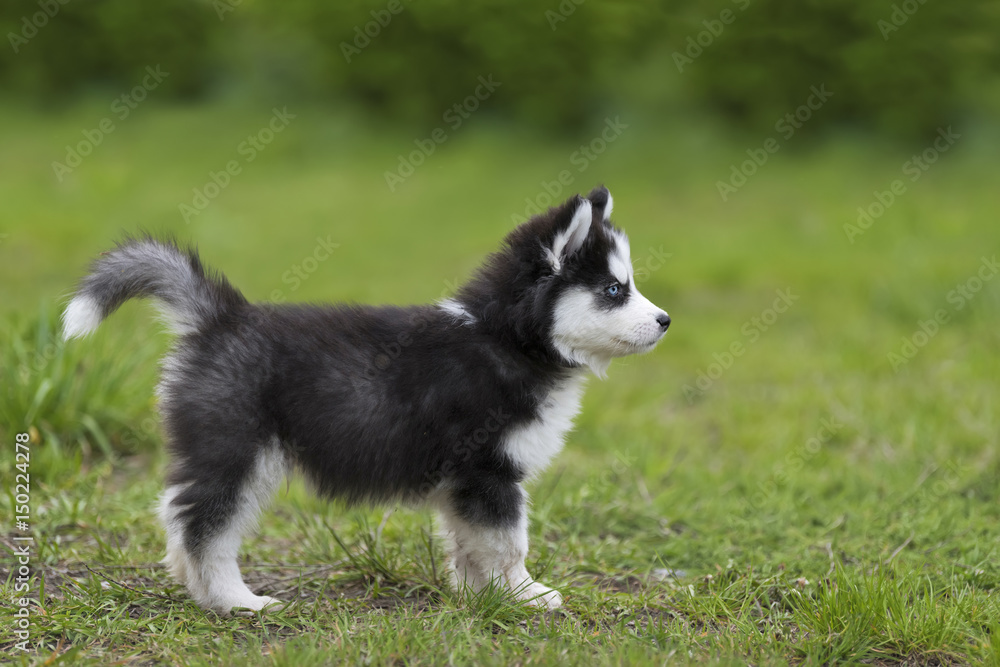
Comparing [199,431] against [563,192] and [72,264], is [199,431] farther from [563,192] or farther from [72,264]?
[563,192]

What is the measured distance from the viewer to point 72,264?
34.8 feet

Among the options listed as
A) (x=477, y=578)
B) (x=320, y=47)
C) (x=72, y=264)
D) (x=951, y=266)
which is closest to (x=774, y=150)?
(x=951, y=266)

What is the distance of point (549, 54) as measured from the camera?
13555mm

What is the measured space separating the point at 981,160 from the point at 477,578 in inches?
437

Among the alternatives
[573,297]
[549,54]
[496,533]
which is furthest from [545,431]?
[549,54]

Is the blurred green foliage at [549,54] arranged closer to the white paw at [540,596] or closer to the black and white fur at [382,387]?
the black and white fur at [382,387]

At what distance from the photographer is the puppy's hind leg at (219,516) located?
404 cm

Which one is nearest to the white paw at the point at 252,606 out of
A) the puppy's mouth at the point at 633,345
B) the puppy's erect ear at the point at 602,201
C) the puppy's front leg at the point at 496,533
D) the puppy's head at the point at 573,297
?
the puppy's front leg at the point at 496,533

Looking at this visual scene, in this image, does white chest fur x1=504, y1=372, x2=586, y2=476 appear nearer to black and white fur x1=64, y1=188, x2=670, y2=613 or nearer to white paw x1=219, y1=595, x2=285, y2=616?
black and white fur x1=64, y1=188, x2=670, y2=613

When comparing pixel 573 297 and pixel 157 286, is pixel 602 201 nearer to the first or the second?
pixel 573 297

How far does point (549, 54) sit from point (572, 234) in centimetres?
989

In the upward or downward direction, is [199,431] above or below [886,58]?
below

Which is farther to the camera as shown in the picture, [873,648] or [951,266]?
[951,266]

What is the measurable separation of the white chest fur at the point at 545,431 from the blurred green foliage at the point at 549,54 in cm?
980
